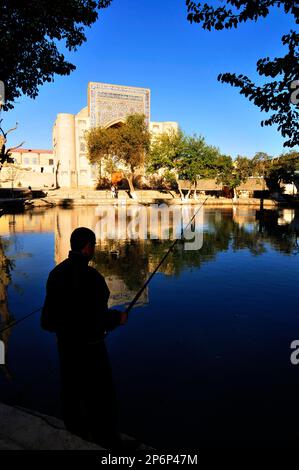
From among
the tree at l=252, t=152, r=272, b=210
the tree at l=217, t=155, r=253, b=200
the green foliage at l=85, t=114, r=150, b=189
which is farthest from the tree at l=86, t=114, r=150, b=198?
the tree at l=252, t=152, r=272, b=210

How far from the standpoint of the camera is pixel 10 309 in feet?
19.8

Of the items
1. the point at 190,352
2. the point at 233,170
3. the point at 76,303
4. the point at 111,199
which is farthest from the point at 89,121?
the point at 76,303

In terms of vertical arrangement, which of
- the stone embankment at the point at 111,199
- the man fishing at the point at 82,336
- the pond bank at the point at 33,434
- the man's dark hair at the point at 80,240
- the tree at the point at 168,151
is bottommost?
the pond bank at the point at 33,434

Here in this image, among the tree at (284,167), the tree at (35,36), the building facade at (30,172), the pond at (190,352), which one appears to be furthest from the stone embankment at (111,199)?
the pond at (190,352)

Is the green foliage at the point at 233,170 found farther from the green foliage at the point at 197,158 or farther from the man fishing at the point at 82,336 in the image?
the man fishing at the point at 82,336

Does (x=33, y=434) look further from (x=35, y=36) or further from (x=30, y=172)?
(x=30, y=172)

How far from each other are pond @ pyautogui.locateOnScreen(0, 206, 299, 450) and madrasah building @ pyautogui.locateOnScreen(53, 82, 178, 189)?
3820cm

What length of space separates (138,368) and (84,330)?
188 centimetres

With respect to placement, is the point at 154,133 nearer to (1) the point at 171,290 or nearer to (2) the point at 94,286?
(1) the point at 171,290

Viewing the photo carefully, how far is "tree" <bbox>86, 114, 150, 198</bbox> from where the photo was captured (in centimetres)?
3741

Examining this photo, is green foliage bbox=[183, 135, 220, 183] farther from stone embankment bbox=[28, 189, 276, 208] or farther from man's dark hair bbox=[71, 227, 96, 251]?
man's dark hair bbox=[71, 227, 96, 251]

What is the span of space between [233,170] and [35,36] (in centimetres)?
3786

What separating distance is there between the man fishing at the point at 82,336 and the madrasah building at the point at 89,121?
146ft

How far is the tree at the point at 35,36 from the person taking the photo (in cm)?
667
